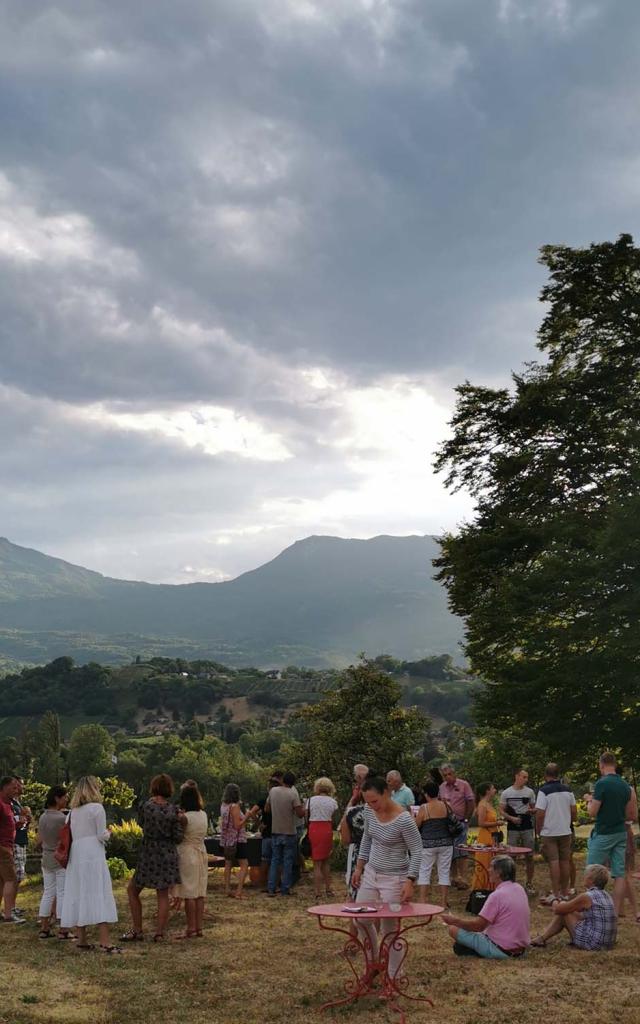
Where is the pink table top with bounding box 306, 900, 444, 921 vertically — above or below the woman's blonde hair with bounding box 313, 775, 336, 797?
above

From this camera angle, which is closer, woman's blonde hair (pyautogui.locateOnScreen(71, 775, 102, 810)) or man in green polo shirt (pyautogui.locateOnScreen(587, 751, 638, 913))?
woman's blonde hair (pyautogui.locateOnScreen(71, 775, 102, 810))

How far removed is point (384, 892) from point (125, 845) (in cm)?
1183

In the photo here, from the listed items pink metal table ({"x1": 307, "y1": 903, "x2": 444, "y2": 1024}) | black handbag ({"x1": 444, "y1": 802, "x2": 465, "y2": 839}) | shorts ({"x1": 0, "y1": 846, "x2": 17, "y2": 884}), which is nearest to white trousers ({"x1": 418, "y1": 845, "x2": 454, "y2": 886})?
black handbag ({"x1": 444, "y1": 802, "x2": 465, "y2": 839})

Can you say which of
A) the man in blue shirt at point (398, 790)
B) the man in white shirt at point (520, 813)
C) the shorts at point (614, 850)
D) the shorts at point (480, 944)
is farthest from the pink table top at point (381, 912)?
the man in white shirt at point (520, 813)

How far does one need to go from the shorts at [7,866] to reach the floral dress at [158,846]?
2.01 metres

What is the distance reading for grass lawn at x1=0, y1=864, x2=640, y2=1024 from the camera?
292 inches

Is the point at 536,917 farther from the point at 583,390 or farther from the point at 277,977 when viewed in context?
the point at 583,390

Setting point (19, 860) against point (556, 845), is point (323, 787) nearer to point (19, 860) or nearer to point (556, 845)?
point (556, 845)

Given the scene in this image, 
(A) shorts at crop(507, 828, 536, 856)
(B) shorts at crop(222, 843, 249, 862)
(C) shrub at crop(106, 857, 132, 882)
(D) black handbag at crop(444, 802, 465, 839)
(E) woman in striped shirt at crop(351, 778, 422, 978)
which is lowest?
(C) shrub at crop(106, 857, 132, 882)

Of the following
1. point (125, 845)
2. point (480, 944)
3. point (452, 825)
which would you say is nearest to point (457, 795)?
point (452, 825)

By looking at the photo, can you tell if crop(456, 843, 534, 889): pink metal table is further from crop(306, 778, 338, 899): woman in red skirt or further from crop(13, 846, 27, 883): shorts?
crop(13, 846, 27, 883): shorts

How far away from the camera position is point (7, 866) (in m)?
11.9

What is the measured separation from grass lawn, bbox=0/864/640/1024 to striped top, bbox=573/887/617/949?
0.63 ft

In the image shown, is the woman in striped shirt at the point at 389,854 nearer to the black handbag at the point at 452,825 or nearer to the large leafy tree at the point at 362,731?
the black handbag at the point at 452,825
